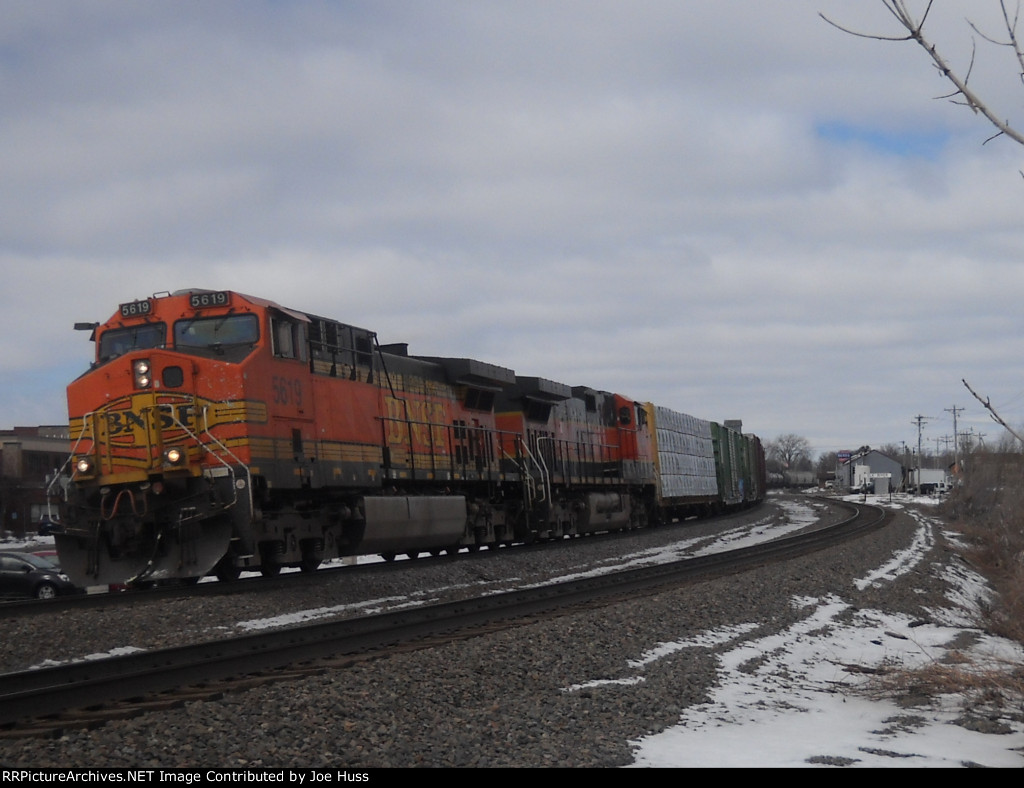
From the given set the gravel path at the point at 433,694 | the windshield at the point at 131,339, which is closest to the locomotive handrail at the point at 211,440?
the windshield at the point at 131,339

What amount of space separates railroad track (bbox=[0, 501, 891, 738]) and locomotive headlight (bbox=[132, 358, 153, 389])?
5226mm

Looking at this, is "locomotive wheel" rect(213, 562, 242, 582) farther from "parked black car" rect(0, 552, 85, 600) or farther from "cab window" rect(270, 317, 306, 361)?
"parked black car" rect(0, 552, 85, 600)

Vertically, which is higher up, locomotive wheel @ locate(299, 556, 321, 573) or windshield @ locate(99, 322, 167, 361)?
windshield @ locate(99, 322, 167, 361)

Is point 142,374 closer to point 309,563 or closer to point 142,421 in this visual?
point 142,421

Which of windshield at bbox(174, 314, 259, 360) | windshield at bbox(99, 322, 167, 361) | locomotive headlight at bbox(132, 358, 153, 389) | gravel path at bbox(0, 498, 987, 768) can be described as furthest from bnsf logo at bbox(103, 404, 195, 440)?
gravel path at bbox(0, 498, 987, 768)

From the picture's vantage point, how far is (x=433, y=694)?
24.6 feet

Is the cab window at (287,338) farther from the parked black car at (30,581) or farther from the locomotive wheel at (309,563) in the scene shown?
the parked black car at (30,581)

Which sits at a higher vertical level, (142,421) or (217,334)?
(217,334)

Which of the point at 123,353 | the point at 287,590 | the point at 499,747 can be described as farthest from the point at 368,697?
the point at 123,353

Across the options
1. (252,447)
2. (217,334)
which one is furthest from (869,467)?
(252,447)

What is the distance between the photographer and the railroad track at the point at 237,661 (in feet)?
22.4

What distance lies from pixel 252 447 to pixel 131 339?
2593 millimetres

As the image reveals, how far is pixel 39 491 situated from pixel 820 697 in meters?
67.9

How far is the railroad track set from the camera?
268 inches
